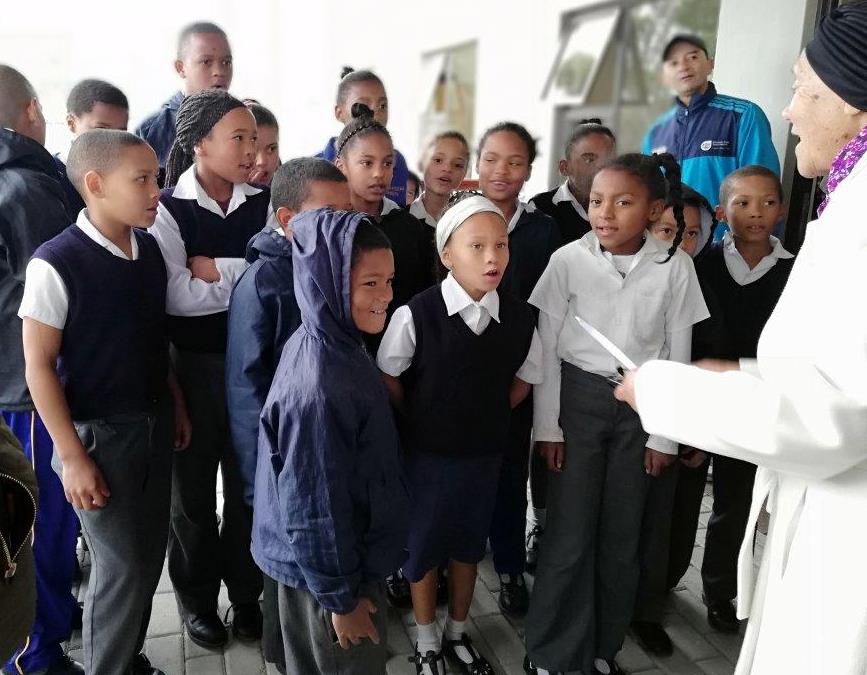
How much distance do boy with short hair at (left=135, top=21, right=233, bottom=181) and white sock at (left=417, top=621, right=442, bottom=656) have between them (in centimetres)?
237

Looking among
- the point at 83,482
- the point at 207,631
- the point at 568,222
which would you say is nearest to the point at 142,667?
the point at 207,631

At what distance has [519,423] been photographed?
2396mm

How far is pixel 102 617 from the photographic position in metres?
1.77

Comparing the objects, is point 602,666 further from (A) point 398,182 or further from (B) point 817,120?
(A) point 398,182

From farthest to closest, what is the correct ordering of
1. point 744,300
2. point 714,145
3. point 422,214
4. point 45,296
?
point 714,145, point 422,214, point 744,300, point 45,296

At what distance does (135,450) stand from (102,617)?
0.46 m

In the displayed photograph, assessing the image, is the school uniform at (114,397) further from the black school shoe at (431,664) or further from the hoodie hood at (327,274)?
the black school shoe at (431,664)

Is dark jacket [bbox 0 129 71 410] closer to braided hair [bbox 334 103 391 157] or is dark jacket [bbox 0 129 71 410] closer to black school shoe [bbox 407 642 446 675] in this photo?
braided hair [bbox 334 103 391 157]

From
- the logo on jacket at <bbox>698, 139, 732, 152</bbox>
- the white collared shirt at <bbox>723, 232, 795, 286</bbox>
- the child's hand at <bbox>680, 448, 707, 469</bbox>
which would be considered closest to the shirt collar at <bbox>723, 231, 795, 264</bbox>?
the white collared shirt at <bbox>723, 232, 795, 286</bbox>

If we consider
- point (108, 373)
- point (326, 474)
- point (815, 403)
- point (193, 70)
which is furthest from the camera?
point (193, 70)

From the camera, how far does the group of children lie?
4.84 ft

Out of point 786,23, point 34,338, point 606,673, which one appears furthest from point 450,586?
point 786,23

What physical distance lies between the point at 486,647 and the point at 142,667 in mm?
1100

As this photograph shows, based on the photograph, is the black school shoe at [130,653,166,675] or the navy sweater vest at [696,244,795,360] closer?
the black school shoe at [130,653,166,675]
